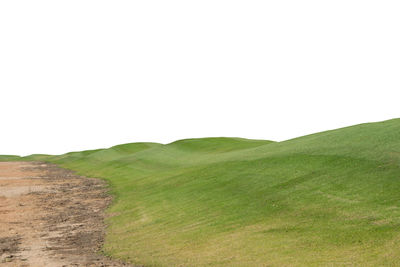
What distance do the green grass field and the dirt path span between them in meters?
1.14

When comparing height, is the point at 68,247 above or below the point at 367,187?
below

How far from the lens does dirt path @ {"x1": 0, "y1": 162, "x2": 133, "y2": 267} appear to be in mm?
17609

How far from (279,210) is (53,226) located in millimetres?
12747

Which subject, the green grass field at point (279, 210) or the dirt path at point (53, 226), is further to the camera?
the dirt path at point (53, 226)

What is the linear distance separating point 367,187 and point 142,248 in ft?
33.3

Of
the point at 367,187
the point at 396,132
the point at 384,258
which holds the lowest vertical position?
the point at 384,258

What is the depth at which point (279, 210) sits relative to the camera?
19.6 metres

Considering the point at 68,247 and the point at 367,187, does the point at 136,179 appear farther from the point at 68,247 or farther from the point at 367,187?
the point at 367,187

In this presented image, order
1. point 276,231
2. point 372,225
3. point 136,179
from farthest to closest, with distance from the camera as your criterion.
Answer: point 136,179
point 276,231
point 372,225

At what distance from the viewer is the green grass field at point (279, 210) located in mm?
14698

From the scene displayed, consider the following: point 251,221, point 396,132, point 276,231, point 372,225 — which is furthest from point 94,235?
point 396,132

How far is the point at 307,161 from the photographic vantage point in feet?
85.9

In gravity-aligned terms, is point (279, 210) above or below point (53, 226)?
above

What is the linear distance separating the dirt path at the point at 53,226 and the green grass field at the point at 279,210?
114 centimetres
